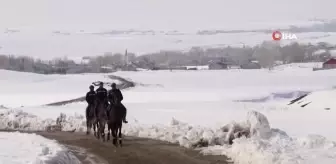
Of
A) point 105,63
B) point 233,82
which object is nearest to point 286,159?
point 233,82

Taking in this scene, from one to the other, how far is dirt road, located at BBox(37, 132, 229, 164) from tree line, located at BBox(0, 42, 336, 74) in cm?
8798

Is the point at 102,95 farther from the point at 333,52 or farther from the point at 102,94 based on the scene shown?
the point at 333,52

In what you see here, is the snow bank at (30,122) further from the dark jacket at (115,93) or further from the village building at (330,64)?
the village building at (330,64)

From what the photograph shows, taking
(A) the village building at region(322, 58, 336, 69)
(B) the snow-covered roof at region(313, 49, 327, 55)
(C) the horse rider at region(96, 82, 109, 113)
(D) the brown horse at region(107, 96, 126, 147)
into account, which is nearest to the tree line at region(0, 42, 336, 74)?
(B) the snow-covered roof at region(313, 49, 327, 55)

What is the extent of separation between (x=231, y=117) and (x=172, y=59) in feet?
385

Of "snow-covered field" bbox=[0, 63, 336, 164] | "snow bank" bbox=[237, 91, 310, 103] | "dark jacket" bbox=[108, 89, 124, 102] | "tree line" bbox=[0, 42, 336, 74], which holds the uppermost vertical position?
"tree line" bbox=[0, 42, 336, 74]

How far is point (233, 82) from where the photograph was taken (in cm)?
8156

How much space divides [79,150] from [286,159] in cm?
709

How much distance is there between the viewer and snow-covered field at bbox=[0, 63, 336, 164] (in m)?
15.3

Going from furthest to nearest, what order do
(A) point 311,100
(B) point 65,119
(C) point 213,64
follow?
(C) point 213,64
(A) point 311,100
(B) point 65,119

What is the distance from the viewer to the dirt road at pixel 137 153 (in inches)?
605

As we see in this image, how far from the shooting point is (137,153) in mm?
16953

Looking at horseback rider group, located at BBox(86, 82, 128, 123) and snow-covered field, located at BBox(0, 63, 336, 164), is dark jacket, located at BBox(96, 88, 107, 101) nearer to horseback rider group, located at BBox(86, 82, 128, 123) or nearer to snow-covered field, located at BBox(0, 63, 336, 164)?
horseback rider group, located at BBox(86, 82, 128, 123)

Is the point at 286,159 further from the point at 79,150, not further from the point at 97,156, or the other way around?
the point at 79,150
